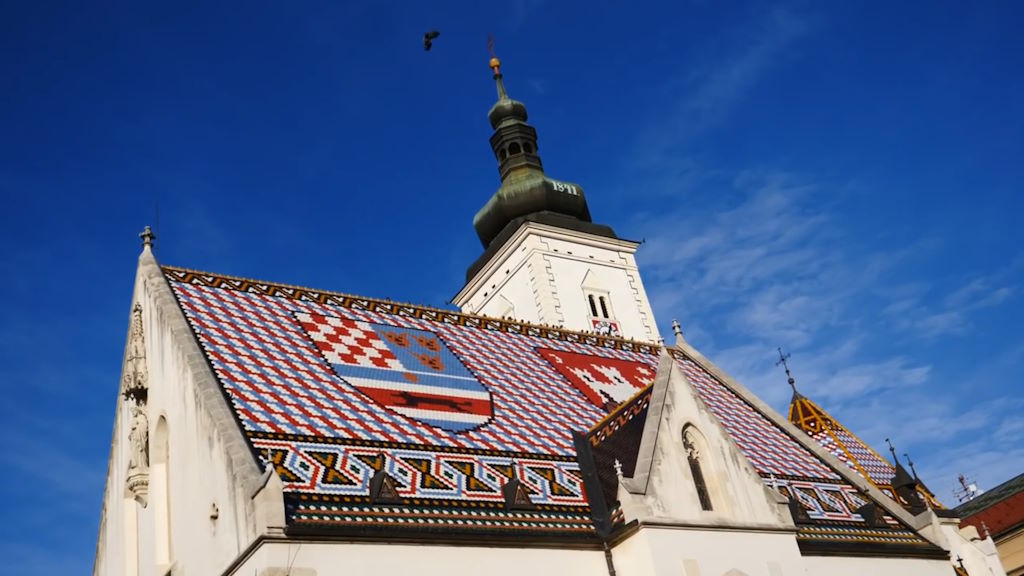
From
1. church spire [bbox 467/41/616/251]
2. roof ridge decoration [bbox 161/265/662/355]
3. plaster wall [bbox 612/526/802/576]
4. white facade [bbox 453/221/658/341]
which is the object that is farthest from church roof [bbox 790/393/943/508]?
church spire [bbox 467/41/616/251]

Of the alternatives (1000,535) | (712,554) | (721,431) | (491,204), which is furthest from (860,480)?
→ (491,204)

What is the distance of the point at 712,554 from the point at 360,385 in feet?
18.9

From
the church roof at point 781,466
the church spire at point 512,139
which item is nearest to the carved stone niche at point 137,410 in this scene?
the church roof at point 781,466

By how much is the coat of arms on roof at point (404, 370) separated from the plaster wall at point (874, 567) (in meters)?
5.78

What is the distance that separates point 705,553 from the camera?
13.6 meters

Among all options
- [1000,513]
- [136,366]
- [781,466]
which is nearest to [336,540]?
[136,366]

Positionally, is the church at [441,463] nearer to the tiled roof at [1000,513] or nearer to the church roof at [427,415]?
the church roof at [427,415]

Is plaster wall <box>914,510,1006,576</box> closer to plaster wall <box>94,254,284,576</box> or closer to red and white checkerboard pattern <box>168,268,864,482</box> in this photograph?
red and white checkerboard pattern <box>168,268,864,482</box>

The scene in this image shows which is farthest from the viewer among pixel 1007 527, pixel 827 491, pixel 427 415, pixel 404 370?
pixel 1007 527

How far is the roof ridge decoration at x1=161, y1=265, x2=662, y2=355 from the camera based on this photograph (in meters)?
17.5

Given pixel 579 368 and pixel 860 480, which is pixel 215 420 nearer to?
pixel 579 368

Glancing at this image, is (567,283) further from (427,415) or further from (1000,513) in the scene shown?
(427,415)

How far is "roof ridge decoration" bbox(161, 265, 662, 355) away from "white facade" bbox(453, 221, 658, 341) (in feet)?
27.4

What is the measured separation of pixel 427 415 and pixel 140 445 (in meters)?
4.73
